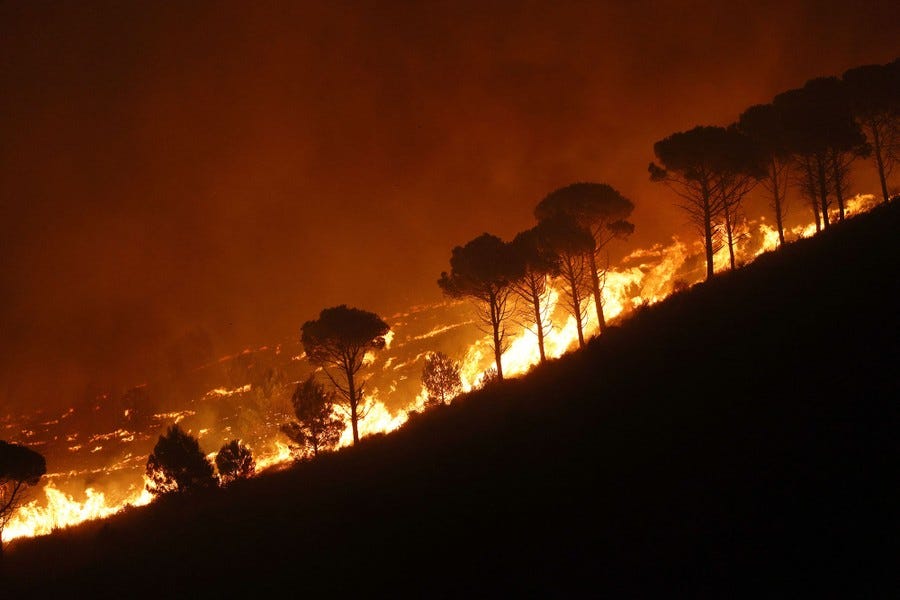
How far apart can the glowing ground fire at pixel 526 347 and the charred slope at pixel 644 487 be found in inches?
664

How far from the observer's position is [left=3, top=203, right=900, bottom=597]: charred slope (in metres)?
7.16

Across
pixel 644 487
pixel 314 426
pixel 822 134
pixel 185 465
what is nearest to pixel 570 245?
pixel 822 134

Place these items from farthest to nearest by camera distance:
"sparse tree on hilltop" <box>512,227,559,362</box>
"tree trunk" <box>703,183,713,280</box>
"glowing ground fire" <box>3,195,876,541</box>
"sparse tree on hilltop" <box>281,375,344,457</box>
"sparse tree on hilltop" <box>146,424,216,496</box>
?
"glowing ground fire" <box>3,195,876,541</box>
"sparse tree on hilltop" <box>281,375,344,457</box>
"sparse tree on hilltop" <box>146,424,216,496</box>
"sparse tree on hilltop" <box>512,227,559,362</box>
"tree trunk" <box>703,183,713,280</box>

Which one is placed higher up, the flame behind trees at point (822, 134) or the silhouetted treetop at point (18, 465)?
the flame behind trees at point (822, 134)

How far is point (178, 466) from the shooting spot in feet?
125

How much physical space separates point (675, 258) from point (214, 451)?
83559 mm

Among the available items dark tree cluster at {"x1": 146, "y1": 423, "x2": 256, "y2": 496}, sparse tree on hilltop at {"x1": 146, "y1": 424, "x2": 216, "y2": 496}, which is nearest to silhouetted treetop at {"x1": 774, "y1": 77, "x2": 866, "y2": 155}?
dark tree cluster at {"x1": 146, "y1": 423, "x2": 256, "y2": 496}

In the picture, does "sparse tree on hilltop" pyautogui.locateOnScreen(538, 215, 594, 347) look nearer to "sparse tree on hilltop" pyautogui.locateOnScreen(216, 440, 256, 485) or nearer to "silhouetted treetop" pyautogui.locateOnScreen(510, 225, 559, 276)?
"silhouetted treetop" pyautogui.locateOnScreen(510, 225, 559, 276)

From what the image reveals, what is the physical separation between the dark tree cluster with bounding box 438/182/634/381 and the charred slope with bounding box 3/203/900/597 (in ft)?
50.1

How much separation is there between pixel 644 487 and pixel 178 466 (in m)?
38.1

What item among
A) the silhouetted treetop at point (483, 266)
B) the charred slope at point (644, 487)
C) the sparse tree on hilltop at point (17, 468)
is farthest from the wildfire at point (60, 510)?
the charred slope at point (644, 487)

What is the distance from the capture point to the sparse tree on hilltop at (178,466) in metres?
37.9

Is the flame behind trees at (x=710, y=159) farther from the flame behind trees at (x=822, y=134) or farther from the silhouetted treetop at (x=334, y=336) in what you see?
the silhouetted treetop at (x=334, y=336)

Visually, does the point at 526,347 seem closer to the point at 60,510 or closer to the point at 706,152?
the point at 706,152
